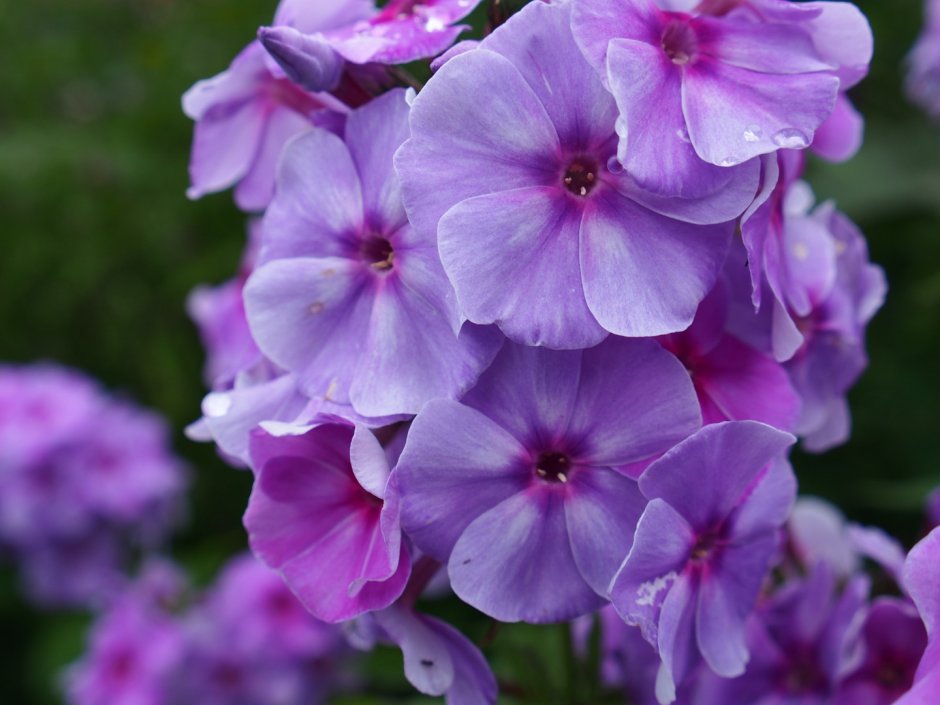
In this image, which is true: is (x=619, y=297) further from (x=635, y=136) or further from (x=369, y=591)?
(x=369, y=591)

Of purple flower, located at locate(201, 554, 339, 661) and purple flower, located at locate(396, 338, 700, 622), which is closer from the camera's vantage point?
A: purple flower, located at locate(396, 338, 700, 622)

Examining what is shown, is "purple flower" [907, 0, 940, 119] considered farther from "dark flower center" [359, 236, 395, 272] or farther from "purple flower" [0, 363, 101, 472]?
"purple flower" [0, 363, 101, 472]

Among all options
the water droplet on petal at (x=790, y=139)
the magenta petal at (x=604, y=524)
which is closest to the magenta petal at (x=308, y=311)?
the magenta petal at (x=604, y=524)

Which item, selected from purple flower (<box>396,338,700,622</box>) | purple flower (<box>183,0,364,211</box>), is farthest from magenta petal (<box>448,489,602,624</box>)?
purple flower (<box>183,0,364,211</box>)

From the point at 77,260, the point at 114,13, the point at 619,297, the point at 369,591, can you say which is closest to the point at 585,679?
the point at 369,591

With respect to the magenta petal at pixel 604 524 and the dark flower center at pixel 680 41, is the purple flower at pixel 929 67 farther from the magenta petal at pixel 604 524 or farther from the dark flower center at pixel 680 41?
the magenta petal at pixel 604 524

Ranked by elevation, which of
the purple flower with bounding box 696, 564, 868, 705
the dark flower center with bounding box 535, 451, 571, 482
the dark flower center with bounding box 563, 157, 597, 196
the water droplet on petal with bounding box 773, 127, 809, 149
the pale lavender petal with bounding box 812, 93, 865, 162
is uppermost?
the water droplet on petal with bounding box 773, 127, 809, 149

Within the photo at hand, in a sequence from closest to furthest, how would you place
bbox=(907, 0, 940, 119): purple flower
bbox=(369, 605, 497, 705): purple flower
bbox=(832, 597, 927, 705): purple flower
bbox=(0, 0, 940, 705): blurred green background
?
bbox=(369, 605, 497, 705): purple flower, bbox=(832, 597, 927, 705): purple flower, bbox=(907, 0, 940, 119): purple flower, bbox=(0, 0, 940, 705): blurred green background

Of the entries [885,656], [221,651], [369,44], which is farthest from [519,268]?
[221,651]
